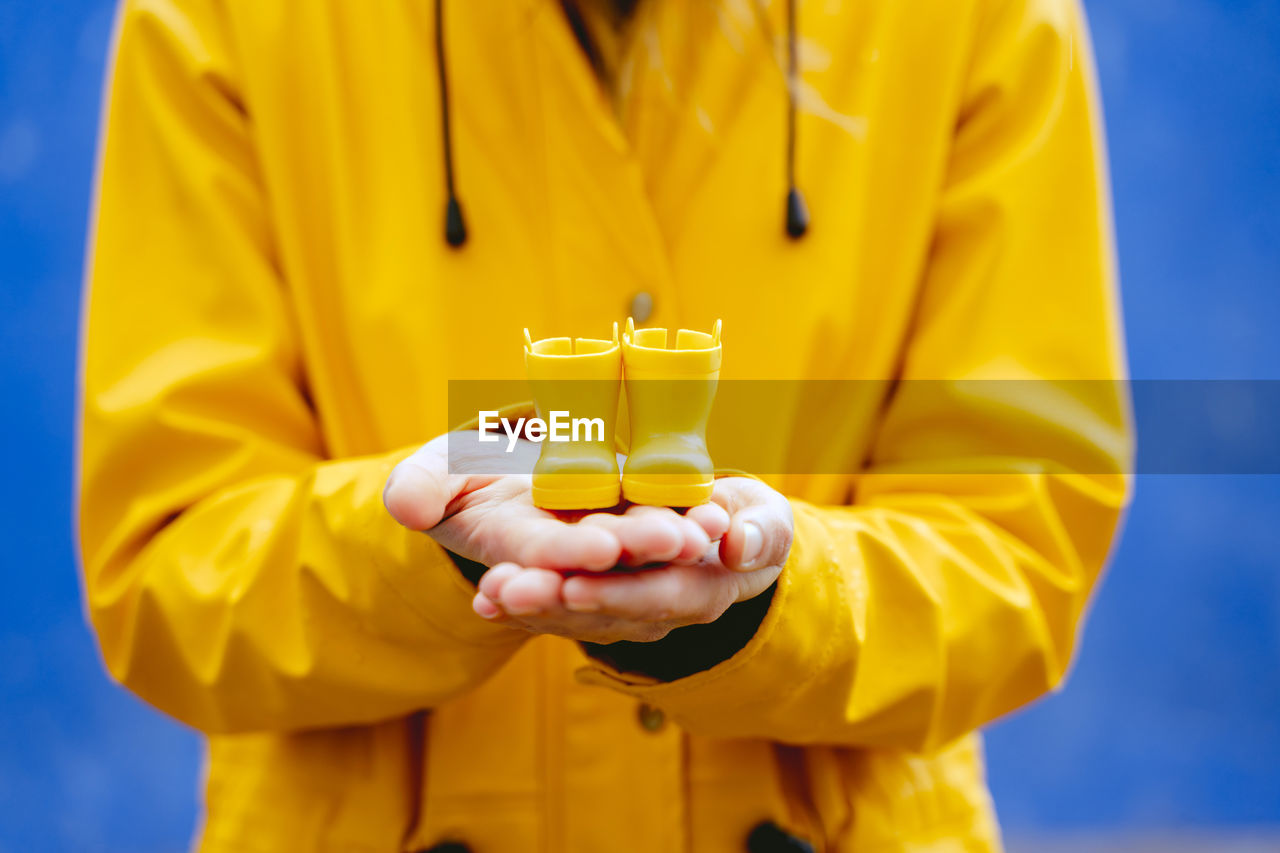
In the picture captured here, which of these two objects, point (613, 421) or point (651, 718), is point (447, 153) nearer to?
point (613, 421)

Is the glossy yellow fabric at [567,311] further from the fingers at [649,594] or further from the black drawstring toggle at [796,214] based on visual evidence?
the fingers at [649,594]

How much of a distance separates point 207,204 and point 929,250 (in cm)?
61

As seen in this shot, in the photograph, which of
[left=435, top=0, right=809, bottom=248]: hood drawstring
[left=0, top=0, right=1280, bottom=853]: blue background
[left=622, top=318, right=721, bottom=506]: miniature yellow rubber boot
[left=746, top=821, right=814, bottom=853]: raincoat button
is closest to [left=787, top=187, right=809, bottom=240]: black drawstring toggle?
[left=435, top=0, right=809, bottom=248]: hood drawstring

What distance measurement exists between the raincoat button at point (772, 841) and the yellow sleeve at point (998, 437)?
104mm

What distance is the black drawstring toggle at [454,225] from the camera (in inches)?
33.2

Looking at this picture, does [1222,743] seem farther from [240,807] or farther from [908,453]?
[240,807]

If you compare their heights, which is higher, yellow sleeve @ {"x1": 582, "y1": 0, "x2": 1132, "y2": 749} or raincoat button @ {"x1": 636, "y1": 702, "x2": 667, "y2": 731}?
yellow sleeve @ {"x1": 582, "y1": 0, "x2": 1132, "y2": 749}

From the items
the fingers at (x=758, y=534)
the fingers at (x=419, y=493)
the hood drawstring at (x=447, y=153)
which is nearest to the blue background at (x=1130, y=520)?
the hood drawstring at (x=447, y=153)

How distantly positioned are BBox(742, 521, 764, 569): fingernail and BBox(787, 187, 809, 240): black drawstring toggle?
37 centimetres

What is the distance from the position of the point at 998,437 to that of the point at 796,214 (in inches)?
9.7

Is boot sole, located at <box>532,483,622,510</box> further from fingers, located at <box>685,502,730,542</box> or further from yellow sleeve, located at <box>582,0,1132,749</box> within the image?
yellow sleeve, located at <box>582,0,1132,749</box>

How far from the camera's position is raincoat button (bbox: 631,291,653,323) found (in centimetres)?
84

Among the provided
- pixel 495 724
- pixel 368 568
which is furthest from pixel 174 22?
pixel 495 724

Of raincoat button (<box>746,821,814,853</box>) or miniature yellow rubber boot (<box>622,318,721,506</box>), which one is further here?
raincoat button (<box>746,821,814,853</box>)
